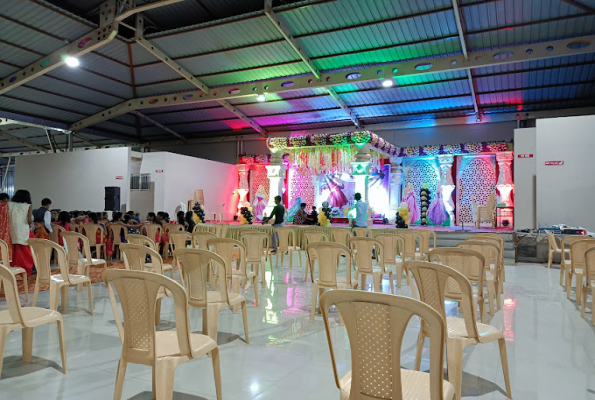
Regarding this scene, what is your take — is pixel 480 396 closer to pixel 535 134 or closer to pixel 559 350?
pixel 559 350

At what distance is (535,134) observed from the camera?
10078mm

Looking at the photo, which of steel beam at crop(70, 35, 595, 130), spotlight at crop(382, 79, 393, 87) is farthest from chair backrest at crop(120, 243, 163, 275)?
spotlight at crop(382, 79, 393, 87)

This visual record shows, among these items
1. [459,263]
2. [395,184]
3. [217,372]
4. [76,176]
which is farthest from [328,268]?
[76,176]

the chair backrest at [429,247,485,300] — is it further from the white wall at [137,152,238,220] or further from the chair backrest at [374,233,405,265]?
the white wall at [137,152,238,220]

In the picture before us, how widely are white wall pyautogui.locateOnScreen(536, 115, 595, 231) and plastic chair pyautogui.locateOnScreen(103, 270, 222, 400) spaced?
9.91 m

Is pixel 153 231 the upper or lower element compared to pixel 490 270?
upper

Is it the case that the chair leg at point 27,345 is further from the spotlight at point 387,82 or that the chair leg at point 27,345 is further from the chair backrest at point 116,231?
the spotlight at point 387,82

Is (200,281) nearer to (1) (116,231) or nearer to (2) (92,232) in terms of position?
(2) (92,232)

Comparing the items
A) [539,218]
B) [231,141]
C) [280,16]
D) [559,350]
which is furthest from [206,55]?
[559,350]

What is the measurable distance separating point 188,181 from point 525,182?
11136mm

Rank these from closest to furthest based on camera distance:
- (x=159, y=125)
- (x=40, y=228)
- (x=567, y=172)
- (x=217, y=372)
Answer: (x=217, y=372) < (x=40, y=228) < (x=567, y=172) < (x=159, y=125)

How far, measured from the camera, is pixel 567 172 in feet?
30.7

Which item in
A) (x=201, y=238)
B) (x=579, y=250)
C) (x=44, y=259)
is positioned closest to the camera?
(x=44, y=259)

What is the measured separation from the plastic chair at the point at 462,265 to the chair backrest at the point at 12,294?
2953 mm
